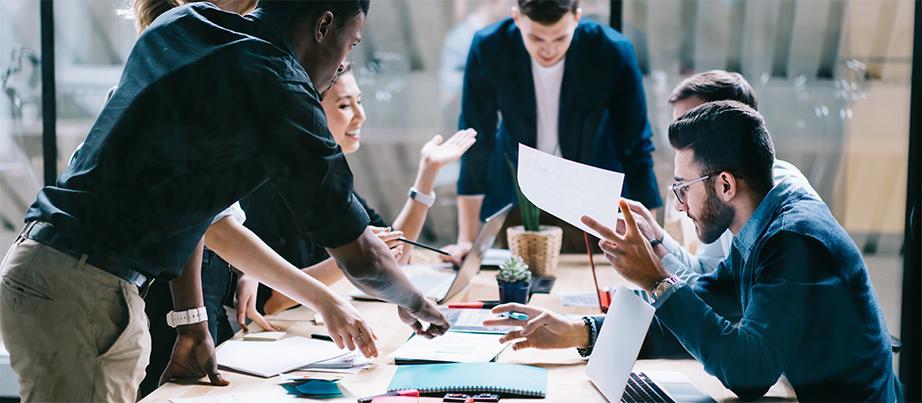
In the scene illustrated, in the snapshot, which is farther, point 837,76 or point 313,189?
point 837,76

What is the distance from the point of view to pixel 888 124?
3811 mm

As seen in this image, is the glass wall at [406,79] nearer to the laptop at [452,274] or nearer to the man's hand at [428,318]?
the laptop at [452,274]

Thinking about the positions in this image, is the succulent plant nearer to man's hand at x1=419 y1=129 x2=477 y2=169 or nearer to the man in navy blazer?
man's hand at x1=419 y1=129 x2=477 y2=169

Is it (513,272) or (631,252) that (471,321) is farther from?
(631,252)

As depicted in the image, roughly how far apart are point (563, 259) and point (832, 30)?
183cm

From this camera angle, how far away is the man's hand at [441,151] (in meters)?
2.65

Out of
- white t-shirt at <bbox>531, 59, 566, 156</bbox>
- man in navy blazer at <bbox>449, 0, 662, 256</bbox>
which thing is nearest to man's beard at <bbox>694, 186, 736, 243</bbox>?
man in navy blazer at <bbox>449, 0, 662, 256</bbox>

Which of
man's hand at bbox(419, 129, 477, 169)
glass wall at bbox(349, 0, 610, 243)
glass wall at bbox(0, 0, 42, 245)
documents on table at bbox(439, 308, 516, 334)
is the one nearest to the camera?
documents on table at bbox(439, 308, 516, 334)

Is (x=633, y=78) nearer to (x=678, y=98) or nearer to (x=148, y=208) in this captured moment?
(x=678, y=98)

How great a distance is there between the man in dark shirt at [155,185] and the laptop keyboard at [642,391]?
1.70 ft

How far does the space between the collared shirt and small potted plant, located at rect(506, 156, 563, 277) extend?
4.46 ft

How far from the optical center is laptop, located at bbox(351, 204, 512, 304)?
233cm

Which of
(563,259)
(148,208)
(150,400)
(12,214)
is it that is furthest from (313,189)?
(12,214)

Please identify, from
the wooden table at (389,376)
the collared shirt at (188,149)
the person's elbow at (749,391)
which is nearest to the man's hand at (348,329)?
the wooden table at (389,376)
